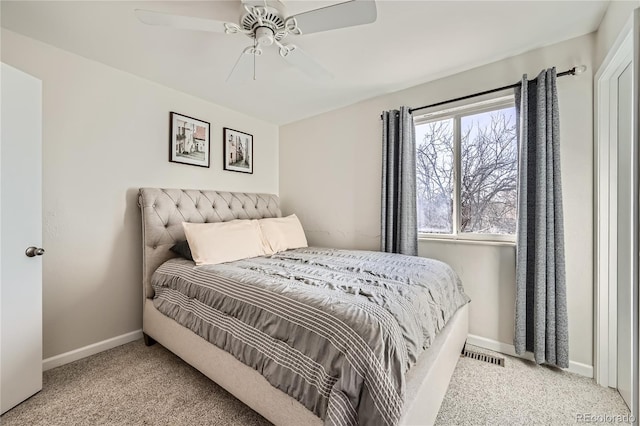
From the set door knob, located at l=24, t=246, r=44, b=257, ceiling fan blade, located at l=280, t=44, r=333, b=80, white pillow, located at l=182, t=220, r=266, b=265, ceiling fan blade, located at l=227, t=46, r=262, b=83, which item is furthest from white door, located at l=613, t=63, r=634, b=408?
door knob, located at l=24, t=246, r=44, b=257

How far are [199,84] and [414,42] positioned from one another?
Answer: 1.88 metres

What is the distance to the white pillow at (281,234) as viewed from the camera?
253 centimetres

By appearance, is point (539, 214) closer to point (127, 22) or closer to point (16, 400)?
point (127, 22)

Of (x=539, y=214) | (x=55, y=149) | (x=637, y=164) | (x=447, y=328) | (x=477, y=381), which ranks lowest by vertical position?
(x=477, y=381)

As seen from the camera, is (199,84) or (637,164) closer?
(637,164)

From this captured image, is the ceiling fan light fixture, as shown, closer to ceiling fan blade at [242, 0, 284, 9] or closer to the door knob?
ceiling fan blade at [242, 0, 284, 9]

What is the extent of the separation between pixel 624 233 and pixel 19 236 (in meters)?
3.54

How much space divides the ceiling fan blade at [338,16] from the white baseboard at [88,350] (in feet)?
8.79

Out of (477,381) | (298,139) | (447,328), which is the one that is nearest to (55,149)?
(298,139)

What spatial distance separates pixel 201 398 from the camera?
153 centimetres

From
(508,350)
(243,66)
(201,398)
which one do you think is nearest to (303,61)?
(243,66)

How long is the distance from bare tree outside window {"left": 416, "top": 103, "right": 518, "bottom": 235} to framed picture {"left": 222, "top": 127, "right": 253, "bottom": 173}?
6.37 feet

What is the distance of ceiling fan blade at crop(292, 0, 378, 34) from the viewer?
3.91 feet

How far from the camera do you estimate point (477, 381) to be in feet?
5.60
